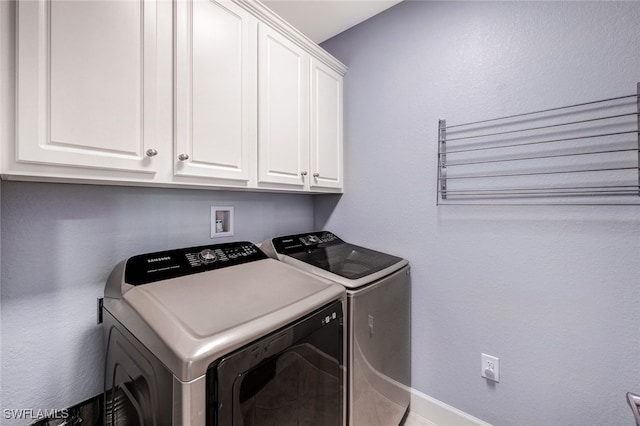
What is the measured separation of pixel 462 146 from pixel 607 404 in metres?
1.30

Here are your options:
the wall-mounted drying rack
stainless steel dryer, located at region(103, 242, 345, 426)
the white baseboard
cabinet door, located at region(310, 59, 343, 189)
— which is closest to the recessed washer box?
stainless steel dryer, located at region(103, 242, 345, 426)

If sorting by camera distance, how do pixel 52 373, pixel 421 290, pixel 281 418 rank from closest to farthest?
pixel 281 418, pixel 52 373, pixel 421 290

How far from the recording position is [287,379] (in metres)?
→ 0.87

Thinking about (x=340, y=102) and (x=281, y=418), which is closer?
(x=281, y=418)

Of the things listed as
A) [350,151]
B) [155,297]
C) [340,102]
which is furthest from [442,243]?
[155,297]

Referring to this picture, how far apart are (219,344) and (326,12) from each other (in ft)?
6.41

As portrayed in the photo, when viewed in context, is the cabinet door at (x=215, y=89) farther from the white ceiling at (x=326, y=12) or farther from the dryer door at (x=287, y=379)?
the dryer door at (x=287, y=379)

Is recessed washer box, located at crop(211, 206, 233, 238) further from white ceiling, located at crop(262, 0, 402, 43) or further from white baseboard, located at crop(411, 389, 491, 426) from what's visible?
white baseboard, located at crop(411, 389, 491, 426)

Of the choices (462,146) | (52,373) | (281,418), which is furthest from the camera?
(462,146)

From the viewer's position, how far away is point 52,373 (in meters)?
0.99

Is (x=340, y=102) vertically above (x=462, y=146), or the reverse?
(x=340, y=102)

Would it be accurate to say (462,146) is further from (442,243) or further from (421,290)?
(421,290)

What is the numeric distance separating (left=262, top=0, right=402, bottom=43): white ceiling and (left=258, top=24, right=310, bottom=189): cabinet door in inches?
13.3

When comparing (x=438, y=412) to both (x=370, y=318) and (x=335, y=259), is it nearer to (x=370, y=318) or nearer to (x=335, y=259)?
(x=370, y=318)
